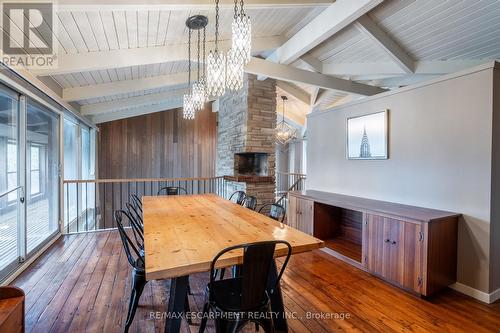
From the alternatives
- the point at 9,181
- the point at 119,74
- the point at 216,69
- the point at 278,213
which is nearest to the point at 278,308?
the point at 278,213

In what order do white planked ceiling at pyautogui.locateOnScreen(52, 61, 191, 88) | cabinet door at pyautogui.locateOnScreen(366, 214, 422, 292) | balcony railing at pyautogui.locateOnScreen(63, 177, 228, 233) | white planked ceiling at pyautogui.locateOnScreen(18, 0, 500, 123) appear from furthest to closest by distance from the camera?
balcony railing at pyautogui.locateOnScreen(63, 177, 228, 233)
white planked ceiling at pyautogui.locateOnScreen(52, 61, 191, 88)
white planked ceiling at pyautogui.locateOnScreen(18, 0, 500, 123)
cabinet door at pyautogui.locateOnScreen(366, 214, 422, 292)

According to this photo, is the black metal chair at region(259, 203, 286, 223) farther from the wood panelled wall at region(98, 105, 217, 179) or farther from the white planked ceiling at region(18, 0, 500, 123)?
the wood panelled wall at region(98, 105, 217, 179)

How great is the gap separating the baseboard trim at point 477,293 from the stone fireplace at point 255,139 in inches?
126

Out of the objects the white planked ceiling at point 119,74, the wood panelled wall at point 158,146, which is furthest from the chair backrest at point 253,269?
the wood panelled wall at point 158,146

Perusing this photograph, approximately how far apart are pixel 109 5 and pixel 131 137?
19.5 feet

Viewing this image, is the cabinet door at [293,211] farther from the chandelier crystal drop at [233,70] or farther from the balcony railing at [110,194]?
the chandelier crystal drop at [233,70]

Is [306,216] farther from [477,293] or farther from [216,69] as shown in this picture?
[216,69]

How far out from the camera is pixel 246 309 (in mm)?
1487

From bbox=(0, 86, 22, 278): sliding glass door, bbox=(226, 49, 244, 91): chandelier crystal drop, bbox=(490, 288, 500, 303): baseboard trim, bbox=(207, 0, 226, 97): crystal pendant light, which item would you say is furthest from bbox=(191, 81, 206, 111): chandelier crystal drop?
bbox=(490, 288, 500, 303): baseboard trim

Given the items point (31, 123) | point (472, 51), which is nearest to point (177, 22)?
point (31, 123)

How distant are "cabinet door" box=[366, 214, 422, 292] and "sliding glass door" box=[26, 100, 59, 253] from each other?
412 centimetres

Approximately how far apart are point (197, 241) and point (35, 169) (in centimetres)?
304

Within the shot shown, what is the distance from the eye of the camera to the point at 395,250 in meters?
2.63

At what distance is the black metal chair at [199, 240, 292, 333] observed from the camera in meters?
1.40
